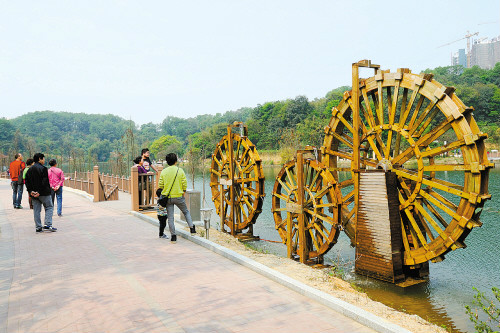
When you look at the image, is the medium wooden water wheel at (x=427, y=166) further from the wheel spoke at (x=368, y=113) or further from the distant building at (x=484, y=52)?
the distant building at (x=484, y=52)

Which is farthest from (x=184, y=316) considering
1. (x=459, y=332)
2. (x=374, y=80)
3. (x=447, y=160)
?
(x=447, y=160)

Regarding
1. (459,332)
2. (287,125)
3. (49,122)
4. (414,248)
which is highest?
(49,122)

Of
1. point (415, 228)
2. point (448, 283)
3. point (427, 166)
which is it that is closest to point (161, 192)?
point (415, 228)

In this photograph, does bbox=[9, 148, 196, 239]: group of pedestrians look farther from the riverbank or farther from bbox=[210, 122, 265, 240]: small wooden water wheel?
bbox=[210, 122, 265, 240]: small wooden water wheel

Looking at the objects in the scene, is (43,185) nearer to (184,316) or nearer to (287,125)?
(184,316)

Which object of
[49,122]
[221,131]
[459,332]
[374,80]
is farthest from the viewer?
[49,122]

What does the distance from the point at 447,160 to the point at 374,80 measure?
39.9 metres

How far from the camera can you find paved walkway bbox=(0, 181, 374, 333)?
4227 mm

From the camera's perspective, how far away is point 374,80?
9.46 metres

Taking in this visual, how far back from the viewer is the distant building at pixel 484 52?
6688 inches

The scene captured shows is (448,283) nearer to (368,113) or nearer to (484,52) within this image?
(368,113)

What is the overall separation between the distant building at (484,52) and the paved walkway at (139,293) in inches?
7741

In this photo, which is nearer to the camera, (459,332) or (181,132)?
(459,332)

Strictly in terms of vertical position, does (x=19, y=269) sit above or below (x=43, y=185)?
below
